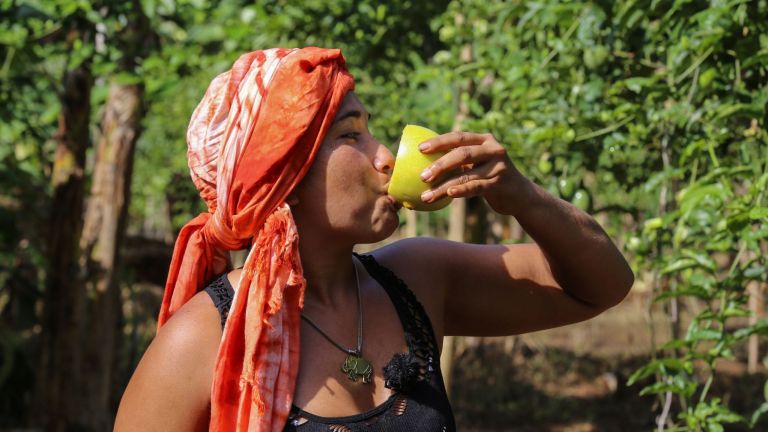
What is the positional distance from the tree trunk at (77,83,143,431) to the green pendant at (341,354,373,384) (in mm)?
3571

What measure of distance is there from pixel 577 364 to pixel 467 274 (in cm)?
656

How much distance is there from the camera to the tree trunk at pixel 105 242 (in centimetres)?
526

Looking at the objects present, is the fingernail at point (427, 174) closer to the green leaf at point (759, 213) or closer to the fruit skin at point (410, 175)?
the fruit skin at point (410, 175)

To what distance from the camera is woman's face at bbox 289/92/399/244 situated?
1830 millimetres

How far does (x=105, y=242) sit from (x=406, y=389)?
381 cm

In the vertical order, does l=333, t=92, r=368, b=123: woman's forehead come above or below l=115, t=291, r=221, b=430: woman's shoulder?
above

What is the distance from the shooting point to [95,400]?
5480 millimetres

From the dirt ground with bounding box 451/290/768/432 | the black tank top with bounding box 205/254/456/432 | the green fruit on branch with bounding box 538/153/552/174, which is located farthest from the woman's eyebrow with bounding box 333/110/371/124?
the dirt ground with bounding box 451/290/768/432

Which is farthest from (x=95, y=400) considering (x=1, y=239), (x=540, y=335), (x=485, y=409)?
(x=540, y=335)

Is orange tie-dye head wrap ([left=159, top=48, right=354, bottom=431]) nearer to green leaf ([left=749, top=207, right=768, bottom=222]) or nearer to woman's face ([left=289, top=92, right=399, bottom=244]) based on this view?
woman's face ([left=289, top=92, right=399, bottom=244])

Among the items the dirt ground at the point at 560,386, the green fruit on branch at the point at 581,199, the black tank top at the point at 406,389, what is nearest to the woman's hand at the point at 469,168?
the black tank top at the point at 406,389

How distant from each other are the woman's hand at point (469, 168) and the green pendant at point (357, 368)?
0.33 meters

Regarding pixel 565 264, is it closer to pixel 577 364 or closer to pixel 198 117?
pixel 198 117

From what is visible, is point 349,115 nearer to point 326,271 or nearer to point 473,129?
point 326,271
